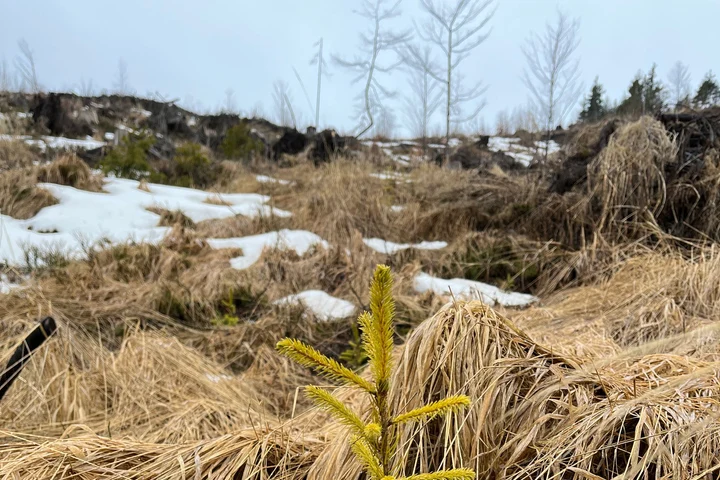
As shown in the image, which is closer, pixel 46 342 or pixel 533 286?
pixel 46 342

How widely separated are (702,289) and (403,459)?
2484mm

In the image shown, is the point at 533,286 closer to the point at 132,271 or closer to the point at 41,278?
the point at 132,271

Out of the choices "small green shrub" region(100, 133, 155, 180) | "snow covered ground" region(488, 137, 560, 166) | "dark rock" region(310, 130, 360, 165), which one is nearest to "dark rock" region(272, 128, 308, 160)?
"dark rock" region(310, 130, 360, 165)

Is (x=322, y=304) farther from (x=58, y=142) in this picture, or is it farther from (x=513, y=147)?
(x=513, y=147)

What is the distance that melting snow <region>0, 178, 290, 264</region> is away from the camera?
4723mm

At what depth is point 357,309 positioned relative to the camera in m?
3.35

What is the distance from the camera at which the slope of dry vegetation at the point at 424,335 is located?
92 centimetres

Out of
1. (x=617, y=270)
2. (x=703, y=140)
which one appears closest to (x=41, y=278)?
(x=617, y=270)

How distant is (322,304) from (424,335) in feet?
8.32

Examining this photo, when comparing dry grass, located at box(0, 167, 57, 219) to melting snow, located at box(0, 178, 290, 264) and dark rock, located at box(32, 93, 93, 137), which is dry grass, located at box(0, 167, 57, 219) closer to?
melting snow, located at box(0, 178, 290, 264)

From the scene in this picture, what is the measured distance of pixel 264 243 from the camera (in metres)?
4.92

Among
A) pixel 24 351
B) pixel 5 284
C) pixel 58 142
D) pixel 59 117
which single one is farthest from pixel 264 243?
pixel 59 117

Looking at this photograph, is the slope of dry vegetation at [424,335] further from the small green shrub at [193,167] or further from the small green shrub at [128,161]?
the small green shrub at [193,167]

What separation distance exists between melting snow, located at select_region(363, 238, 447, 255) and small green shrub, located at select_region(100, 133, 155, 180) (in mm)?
5600
